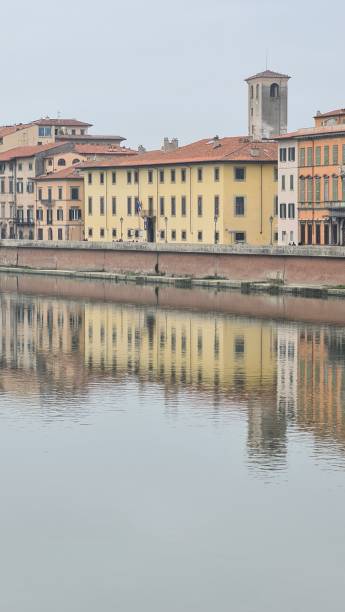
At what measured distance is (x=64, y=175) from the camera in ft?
461

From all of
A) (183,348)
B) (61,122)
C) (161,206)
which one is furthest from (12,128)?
(183,348)

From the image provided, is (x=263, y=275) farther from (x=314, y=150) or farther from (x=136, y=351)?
(x=136, y=351)

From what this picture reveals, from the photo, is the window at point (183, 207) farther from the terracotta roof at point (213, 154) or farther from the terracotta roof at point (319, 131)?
the terracotta roof at point (319, 131)

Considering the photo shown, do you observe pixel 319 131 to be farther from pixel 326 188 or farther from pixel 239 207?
pixel 239 207

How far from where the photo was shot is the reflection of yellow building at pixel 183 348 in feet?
185

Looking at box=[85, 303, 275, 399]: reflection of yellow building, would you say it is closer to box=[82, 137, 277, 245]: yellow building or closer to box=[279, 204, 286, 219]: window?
box=[279, 204, 286, 219]: window

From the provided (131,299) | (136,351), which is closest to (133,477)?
(136,351)

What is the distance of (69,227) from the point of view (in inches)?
5536

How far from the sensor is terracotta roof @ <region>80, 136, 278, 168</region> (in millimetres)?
116188

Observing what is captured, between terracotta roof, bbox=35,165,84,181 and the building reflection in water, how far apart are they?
53.7 meters

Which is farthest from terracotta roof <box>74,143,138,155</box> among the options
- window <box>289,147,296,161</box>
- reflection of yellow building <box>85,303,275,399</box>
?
reflection of yellow building <box>85,303,275,399</box>

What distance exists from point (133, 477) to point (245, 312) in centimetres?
4546

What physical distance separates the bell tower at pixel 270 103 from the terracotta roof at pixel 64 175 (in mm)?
16462

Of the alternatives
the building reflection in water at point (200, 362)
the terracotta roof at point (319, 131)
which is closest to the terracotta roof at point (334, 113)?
the terracotta roof at point (319, 131)
